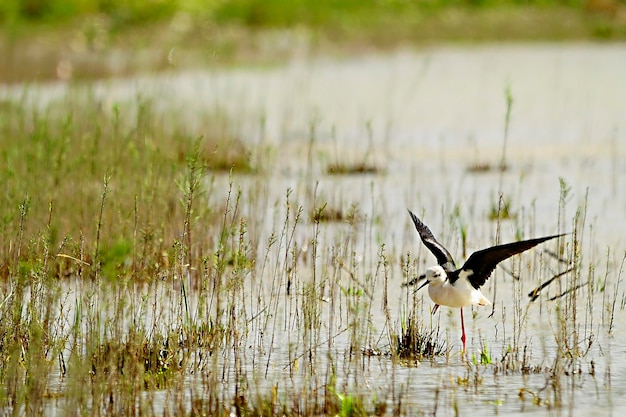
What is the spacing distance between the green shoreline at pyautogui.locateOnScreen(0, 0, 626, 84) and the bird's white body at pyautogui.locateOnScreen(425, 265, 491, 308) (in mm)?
11212

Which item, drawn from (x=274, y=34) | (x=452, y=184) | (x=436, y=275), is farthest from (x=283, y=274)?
(x=274, y=34)

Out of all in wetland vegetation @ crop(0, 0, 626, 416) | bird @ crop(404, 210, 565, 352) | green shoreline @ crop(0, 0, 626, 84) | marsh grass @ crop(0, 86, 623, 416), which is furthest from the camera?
green shoreline @ crop(0, 0, 626, 84)

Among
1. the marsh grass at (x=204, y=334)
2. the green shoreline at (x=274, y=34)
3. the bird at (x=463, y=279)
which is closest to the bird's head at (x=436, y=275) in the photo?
the bird at (x=463, y=279)

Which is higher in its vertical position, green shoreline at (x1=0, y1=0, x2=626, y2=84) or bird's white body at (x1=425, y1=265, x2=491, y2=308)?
green shoreline at (x1=0, y1=0, x2=626, y2=84)

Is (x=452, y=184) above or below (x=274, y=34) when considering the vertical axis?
below

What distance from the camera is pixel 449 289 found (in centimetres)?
506

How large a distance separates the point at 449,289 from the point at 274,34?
19019 mm

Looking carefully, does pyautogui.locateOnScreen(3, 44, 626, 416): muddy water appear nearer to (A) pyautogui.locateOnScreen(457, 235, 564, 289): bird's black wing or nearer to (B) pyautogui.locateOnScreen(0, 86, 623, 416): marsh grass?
(B) pyautogui.locateOnScreen(0, 86, 623, 416): marsh grass

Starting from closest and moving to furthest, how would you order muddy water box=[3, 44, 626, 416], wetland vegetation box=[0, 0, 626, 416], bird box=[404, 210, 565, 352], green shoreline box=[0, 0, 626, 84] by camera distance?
1. wetland vegetation box=[0, 0, 626, 416]
2. muddy water box=[3, 44, 626, 416]
3. bird box=[404, 210, 565, 352]
4. green shoreline box=[0, 0, 626, 84]

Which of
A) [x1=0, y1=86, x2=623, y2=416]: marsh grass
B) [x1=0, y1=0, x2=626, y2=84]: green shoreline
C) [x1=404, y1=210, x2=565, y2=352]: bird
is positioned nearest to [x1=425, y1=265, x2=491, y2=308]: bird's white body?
[x1=404, y1=210, x2=565, y2=352]: bird

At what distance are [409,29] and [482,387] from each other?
19.8 meters

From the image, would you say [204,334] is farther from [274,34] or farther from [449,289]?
[274,34]

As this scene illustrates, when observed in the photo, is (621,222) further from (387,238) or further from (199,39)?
(199,39)

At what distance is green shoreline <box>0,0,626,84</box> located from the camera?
57.8ft
